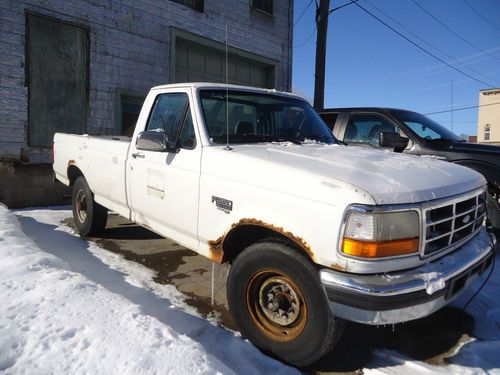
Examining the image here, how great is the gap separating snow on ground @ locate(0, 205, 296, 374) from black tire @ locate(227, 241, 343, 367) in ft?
0.48

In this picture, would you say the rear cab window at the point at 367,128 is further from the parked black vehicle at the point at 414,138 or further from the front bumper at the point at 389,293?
the front bumper at the point at 389,293

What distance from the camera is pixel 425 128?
5652mm

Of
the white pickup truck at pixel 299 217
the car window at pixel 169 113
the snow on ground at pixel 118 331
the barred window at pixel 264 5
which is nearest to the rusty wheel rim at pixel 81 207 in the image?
the snow on ground at pixel 118 331

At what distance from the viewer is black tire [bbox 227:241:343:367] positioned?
2.24m

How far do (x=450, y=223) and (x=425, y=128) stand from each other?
362 cm

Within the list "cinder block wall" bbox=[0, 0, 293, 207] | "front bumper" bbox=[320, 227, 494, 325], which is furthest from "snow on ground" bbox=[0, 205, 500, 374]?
"cinder block wall" bbox=[0, 0, 293, 207]

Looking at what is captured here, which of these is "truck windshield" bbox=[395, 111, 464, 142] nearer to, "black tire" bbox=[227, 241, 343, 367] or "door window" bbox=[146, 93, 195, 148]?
"door window" bbox=[146, 93, 195, 148]

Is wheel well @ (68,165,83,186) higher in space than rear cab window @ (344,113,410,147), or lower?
lower

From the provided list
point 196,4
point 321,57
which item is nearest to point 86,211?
point 196,4

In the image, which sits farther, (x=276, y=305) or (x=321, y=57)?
(x=321, y=57)

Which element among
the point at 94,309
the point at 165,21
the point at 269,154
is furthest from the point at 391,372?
the point at 165,21

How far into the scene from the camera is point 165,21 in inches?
346

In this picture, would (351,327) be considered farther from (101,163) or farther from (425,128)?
(425,128)

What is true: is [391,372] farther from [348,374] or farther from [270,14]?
[270,14]
